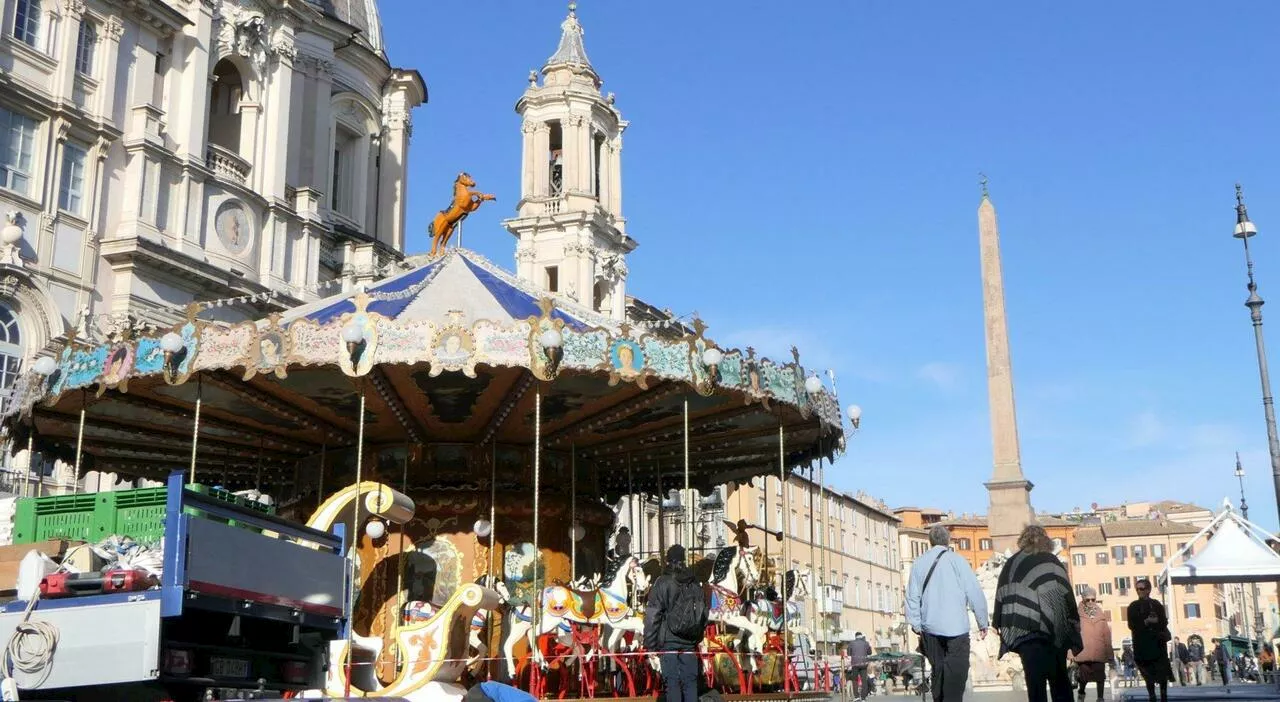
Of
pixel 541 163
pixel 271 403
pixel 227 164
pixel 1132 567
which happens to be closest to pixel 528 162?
pixel 541 163

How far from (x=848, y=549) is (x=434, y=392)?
5982cm

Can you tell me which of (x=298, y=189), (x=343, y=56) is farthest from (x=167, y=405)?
(x=343, y=56)

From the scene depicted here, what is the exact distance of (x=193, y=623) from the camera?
9352 mm

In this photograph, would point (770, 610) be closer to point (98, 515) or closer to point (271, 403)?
point (271, 403)

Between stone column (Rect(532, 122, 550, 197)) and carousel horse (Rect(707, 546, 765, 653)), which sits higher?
stone column (Rect(532, 122, 550, 197))

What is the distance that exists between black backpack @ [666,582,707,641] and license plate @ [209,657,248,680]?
11.2 feet

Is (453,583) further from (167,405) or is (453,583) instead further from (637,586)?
(167,405)

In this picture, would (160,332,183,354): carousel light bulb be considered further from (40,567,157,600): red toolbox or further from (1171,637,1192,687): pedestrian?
(1171,637,1192,687): pedestrian

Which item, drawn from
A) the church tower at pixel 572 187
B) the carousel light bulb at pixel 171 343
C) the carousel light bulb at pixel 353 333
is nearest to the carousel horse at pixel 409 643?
the carousel light bulb at pixel 353 333

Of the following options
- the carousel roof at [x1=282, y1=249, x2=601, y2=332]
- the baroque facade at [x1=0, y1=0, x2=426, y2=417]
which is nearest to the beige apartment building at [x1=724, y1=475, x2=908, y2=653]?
the baroque facade at [x1=0, y1=0, x2=426, y2=417]

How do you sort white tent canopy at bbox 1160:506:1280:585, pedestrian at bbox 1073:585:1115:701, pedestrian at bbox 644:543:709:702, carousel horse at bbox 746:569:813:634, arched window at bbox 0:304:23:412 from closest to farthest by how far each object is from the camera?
pedestrian at bbox 644:543:709:702 < pedestrian at bbox 1073:585:1115:701 < carousel horse at bbox 746:569:813:634 < white tent canopy at bbox 1160:506:1280:585 < arched window at bbox 0:304:23:412

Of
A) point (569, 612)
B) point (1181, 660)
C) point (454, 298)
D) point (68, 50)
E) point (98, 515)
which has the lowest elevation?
point (1181, 660)

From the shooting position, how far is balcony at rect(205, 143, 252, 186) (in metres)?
30.0

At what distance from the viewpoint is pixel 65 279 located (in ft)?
83.2
